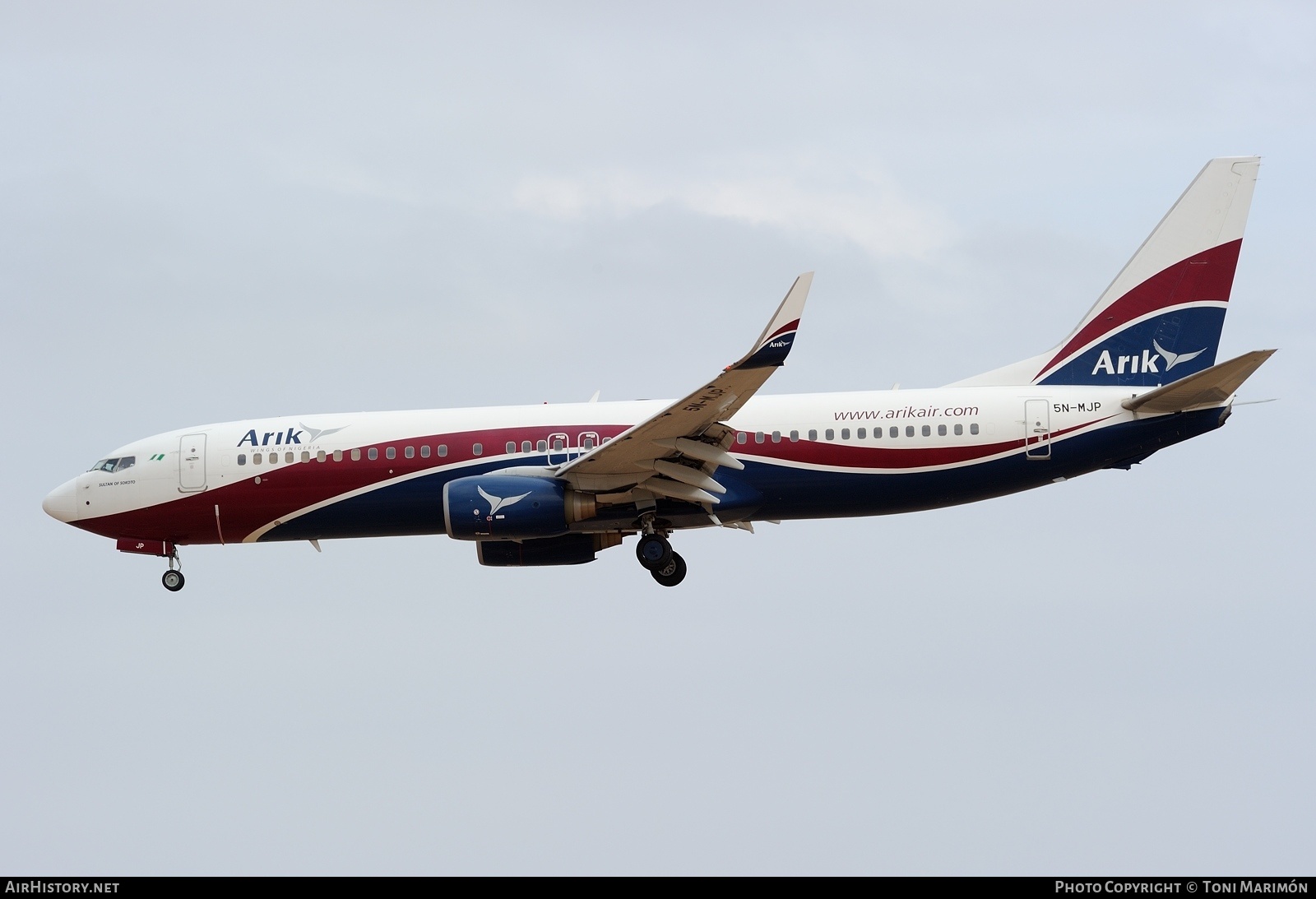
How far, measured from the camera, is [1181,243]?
35.6 meters

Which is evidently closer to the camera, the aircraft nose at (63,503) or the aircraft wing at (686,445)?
the aircraft wing at (686,445)

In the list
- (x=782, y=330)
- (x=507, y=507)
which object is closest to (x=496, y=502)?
(x=507, y=507)

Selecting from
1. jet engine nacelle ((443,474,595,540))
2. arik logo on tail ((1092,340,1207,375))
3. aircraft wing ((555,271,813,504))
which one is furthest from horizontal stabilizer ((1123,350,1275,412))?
jet engine nacelle ((443,474,595,540))

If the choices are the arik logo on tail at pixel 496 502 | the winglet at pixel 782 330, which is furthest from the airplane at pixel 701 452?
the winglet at pixel 782 330

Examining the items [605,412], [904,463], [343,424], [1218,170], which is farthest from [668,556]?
[1218,170]

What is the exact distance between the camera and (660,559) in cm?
3434

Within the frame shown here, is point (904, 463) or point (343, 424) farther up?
point (343, 424)

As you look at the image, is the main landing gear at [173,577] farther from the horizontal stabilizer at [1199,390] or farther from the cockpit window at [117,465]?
the horizontal stabilizer at [1199,390]

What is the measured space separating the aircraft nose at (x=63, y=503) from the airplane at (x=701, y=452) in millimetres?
43

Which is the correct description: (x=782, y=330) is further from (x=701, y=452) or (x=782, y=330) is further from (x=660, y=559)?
(x=660, y=559)

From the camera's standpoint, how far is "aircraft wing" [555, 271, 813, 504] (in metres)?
29.2

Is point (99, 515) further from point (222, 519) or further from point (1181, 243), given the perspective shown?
point (1181, 243)

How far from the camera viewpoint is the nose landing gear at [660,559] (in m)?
34.2

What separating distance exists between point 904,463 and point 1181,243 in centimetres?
867
